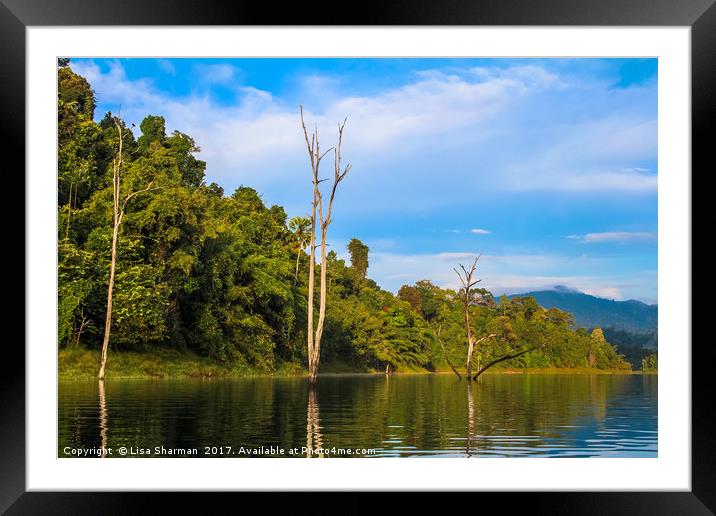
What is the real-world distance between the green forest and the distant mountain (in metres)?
18.0

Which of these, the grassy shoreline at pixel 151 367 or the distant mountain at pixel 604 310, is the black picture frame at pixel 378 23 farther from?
the distant mountain at pixel 604 310

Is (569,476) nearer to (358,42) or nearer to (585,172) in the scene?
(358,42)

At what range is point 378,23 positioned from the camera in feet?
16.3

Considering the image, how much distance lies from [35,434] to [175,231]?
16713 mm

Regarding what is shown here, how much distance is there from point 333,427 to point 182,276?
14551 mm

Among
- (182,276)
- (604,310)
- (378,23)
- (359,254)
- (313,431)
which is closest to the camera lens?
(378,23)

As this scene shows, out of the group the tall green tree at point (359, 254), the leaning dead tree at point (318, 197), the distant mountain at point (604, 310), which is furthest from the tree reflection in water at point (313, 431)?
the distant mountain at point (604, 310)

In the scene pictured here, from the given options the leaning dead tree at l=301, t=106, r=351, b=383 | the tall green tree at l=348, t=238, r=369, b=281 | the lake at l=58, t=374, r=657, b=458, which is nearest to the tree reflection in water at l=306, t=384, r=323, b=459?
the lake at l=58, t=374, r=657, b=458

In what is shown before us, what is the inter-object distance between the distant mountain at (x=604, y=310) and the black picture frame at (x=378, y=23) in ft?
158

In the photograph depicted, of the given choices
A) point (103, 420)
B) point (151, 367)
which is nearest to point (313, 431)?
point (103, 420)

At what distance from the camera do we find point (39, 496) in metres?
5.01

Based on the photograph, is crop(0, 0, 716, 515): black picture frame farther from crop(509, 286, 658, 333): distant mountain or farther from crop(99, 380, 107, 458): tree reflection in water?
crop(509, 286, 658, 333): distant mountain

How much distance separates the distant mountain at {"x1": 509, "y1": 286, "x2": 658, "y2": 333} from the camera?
54.7 metres

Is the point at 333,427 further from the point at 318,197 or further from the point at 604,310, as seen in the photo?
the point at 604,310
